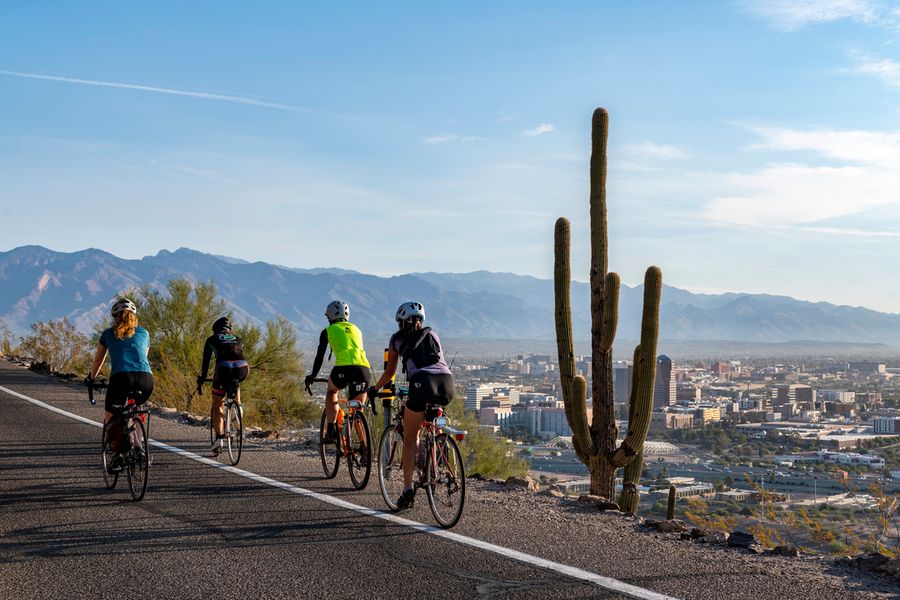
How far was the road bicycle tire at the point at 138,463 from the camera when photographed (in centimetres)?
922

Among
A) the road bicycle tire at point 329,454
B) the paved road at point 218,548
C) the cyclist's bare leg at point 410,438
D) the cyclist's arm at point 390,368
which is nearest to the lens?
the paved road at point 218,548

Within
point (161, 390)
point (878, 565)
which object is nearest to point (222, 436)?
point (878, 565)

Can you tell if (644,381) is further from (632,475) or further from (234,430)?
(234,430)

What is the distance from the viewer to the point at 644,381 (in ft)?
45.9

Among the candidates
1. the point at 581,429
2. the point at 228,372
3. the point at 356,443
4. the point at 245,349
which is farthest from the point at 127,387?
the point at 245,349

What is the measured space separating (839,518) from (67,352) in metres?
27.6

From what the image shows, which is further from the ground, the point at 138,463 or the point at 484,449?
the point at 138,463

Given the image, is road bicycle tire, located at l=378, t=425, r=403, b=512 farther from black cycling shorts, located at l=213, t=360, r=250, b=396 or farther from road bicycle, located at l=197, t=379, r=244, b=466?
black cycling shorts, located at l=213, t=360, r=250, b=396

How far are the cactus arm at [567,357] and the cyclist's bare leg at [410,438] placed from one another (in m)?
5.43

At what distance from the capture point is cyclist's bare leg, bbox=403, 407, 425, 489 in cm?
844

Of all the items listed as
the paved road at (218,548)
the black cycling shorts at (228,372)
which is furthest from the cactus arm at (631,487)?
the black cycling shorts at (228,372)

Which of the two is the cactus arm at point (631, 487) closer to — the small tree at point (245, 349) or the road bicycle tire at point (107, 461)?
the road bicycle tire at point (107, 461)

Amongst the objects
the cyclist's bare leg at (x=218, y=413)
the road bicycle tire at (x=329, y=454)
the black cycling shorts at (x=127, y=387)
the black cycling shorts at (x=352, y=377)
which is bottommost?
the road bicycle tire at (x=329, y=454)

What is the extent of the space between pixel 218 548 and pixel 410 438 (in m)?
1.95
